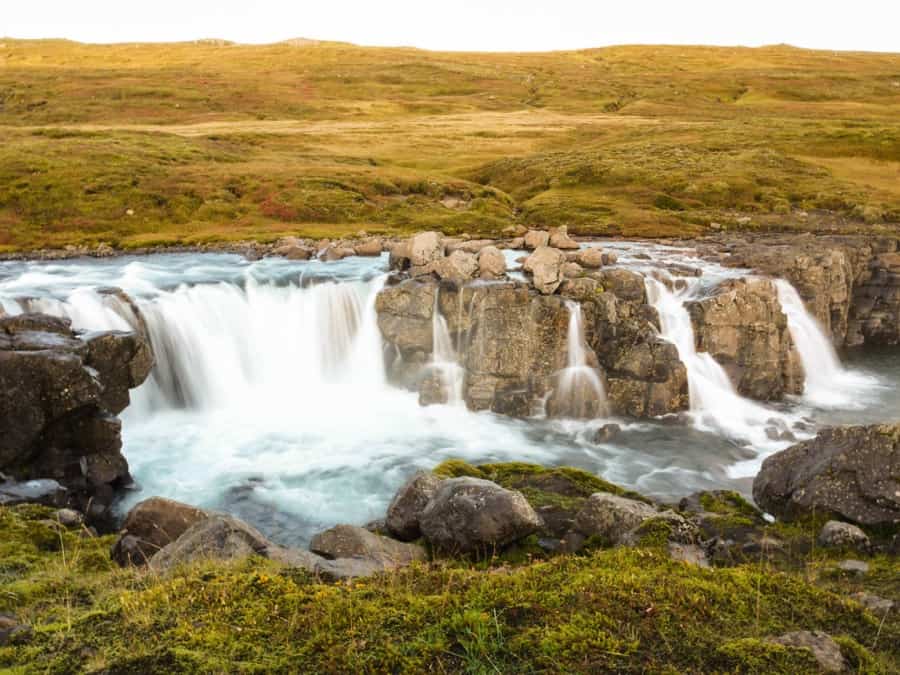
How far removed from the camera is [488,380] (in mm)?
33469

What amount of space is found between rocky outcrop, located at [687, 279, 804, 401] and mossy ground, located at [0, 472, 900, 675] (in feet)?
88.5

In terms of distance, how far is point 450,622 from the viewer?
796cm

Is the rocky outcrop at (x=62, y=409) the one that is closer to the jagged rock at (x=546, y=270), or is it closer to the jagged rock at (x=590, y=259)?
the jagged rock at (x=546, y=270)

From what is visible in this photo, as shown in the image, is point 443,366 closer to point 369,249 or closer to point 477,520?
point 369,249

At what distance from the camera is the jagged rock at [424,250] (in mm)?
37219

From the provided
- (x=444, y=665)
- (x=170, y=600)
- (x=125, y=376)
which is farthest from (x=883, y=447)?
(x=125, y=376)

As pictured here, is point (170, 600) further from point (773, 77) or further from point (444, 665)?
point (773, 77)

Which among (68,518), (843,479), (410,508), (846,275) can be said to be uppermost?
(846,275)

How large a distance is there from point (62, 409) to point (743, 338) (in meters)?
29.9

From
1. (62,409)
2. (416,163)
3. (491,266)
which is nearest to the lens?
(62,409)

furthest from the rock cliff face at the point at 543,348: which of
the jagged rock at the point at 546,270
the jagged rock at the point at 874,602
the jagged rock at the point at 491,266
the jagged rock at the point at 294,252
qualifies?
the jagged rock at the point at 874,602

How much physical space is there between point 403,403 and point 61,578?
23896 millimetres

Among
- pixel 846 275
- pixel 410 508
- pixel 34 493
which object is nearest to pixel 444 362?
pixel 410 508

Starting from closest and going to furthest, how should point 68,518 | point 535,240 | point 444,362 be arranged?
1. point 68,518
2. point 444,362
3. point 535,240
